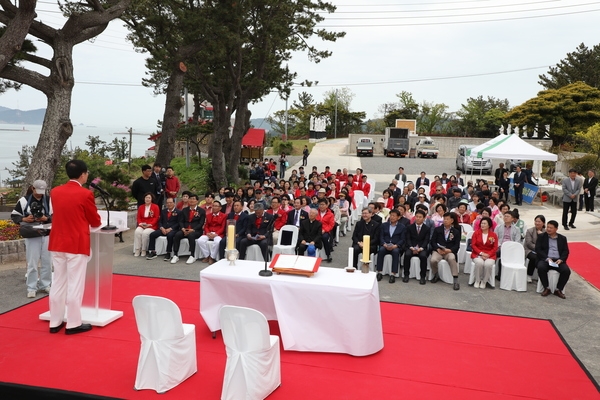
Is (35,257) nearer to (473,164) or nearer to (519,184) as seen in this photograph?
(519,184)

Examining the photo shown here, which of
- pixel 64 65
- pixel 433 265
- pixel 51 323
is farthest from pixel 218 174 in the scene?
pixel 51 323

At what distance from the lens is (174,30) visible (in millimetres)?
16438

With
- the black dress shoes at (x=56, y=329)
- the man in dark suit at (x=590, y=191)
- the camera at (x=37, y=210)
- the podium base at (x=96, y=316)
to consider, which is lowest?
the black dress shoes at (x=56, y=329)

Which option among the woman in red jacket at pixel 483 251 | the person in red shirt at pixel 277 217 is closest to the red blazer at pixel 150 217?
the person in red shirt at pixel 277 217

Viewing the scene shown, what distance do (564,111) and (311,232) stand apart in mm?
30519

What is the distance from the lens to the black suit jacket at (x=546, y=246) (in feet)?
26.9

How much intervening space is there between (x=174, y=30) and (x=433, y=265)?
40.1 ft

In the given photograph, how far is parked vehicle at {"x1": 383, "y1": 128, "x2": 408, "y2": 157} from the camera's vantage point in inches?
1484

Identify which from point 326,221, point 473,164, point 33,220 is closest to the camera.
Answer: point 33,220

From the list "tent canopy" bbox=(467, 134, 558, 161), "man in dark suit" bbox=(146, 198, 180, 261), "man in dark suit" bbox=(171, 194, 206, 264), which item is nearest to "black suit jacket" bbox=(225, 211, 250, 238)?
"man in dark suit" bbox=(171, 194, 206, 264)

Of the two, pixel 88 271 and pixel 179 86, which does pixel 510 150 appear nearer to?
pixel 179 86

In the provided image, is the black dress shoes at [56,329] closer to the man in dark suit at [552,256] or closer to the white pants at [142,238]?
the white pants at [142,238]

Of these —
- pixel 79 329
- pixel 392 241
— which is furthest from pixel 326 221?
pixel 79 329

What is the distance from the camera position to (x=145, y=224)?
33.4 feet
